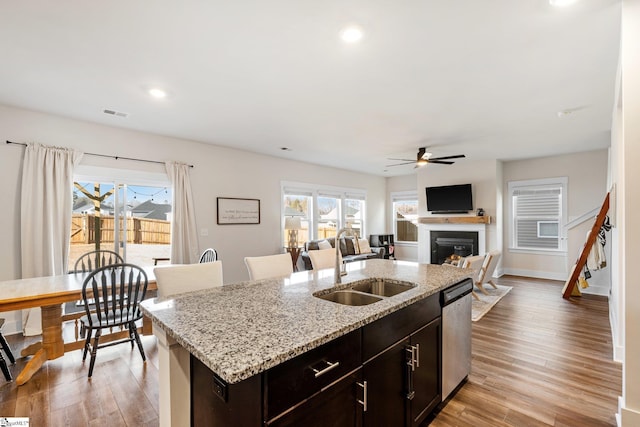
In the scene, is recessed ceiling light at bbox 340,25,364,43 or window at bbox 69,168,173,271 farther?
window at bbox 69,168,173,271

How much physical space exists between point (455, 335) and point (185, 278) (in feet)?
6.74

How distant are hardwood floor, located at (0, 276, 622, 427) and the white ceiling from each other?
2706 mm

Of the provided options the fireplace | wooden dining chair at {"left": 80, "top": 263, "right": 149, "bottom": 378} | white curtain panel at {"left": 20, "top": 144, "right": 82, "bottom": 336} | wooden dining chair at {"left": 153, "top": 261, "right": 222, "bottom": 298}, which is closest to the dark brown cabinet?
wooden dining chair at {"left": 153, "top": 261, "right": 222, "bottom": 298}

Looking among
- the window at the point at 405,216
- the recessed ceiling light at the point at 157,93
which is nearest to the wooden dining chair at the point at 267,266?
the recessed ceiling light at the point at 157,93

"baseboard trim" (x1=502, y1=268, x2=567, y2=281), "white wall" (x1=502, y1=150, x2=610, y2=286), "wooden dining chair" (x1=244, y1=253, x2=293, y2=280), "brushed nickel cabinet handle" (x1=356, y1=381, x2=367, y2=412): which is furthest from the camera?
"baseboard trim" (x1=502, y1=268, x2=567, y2=281)

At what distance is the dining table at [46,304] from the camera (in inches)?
96.3

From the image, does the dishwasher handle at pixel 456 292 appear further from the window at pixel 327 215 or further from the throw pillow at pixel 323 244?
the window at pixel 327 215

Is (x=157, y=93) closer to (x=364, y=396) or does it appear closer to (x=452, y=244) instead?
(x=364, y=396)

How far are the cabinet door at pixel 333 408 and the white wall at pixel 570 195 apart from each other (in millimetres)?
6018

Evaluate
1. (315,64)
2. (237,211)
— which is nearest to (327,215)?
(237,211)

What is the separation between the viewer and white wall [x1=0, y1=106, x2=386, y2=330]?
11.7ft

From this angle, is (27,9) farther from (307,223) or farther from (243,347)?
(307,223)

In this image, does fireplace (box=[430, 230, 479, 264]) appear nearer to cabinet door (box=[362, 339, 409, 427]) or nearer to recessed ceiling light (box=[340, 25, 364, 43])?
cabinet door (box=[362, 339, 409, 427])

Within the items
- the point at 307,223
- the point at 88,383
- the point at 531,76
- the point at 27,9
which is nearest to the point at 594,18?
the point at 531,76
